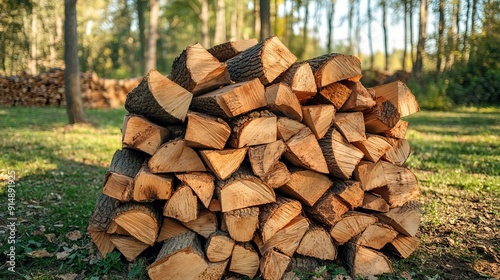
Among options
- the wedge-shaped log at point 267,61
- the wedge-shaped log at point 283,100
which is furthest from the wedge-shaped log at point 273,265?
the wedge-shaped log at point 267,61

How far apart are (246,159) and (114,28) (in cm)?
4526

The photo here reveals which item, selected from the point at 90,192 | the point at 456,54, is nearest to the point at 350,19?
the point at 456,54

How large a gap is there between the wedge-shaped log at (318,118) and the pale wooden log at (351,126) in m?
0.07

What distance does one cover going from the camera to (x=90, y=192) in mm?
5000

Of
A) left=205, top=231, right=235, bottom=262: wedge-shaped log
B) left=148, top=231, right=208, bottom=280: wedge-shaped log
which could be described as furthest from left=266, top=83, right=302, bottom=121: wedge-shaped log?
left=148, top=231, right=208, bottom=280: wedge-shaped log

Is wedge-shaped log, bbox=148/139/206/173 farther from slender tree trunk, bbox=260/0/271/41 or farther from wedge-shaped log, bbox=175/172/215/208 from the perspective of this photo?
slender tree trunk, bbox=260/0/271/41

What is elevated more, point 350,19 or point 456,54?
point 350,19

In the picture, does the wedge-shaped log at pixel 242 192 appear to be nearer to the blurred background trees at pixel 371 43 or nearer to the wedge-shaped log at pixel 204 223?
the wedge-shaped log at pixel 204 223

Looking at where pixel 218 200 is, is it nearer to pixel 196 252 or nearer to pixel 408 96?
pixel 196 252

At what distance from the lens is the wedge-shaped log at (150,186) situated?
290cm

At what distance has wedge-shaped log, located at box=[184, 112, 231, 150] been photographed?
9.30ft

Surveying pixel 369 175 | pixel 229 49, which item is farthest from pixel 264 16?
pixel 369 175

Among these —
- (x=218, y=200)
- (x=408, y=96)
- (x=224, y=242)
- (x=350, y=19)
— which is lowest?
(x=224, y=242)

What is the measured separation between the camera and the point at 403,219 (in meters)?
Result: 3.30
